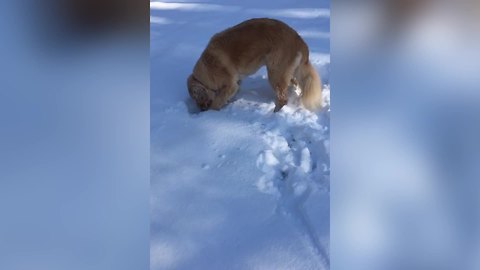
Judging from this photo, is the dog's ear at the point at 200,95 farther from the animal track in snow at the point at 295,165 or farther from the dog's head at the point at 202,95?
the animal track in snow at the point at 295,165

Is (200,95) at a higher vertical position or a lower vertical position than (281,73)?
lower

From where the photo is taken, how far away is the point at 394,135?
70cm

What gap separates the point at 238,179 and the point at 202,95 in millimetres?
985

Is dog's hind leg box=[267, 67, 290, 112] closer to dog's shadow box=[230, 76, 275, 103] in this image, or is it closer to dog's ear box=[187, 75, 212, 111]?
dog's shadow box=[230, 76, 275, 103]

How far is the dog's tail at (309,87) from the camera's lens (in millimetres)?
2752

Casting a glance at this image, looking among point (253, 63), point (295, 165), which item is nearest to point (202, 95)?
point (253, 63)

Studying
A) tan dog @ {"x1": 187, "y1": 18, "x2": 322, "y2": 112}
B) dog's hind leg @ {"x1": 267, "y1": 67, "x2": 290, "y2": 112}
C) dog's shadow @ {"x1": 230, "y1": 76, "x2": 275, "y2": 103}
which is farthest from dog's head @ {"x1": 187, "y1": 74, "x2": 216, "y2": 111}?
dog's hind leg @ {"x1": 267, "y1": 67, "x2": 290, "y2": 112}

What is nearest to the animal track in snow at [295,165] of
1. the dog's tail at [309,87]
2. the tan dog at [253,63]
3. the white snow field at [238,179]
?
the white snow field at [238,179]

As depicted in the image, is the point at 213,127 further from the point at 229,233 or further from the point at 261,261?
the point at 261,261

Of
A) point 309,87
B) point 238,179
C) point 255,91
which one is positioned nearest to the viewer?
point 238,179

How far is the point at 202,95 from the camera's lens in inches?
114

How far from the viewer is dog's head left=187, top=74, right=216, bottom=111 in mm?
2887

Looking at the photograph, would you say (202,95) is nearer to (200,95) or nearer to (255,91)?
(200,95)

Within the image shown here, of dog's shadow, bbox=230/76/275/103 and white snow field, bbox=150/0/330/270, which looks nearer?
white snow field, bbox=150/0/330/270
